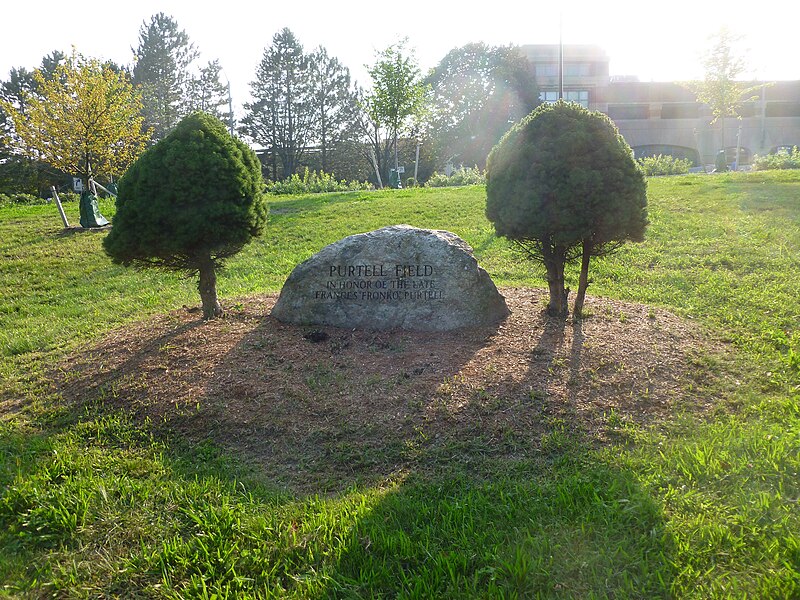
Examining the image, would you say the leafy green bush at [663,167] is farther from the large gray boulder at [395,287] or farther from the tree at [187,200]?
the tree at [187,200]

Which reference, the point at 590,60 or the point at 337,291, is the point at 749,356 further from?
the point at 590,60

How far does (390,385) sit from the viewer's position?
14.3 feet

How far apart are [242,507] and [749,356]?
424 centimetres

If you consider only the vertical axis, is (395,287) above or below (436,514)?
above

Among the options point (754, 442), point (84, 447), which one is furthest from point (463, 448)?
point (84, 447)

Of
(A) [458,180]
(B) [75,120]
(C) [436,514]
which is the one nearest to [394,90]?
(A) [458,180]

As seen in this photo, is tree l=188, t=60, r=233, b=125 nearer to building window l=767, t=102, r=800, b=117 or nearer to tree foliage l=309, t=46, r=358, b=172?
tree foliage l=309, t=46, r=358, b=172

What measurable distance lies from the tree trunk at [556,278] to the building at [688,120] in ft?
138

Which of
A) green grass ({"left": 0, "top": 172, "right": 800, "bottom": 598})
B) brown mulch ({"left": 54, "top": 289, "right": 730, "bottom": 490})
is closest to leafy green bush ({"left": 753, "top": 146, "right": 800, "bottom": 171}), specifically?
brown mulch ({"left": 54, "top": 289, "right": 730, "bottom": 490})

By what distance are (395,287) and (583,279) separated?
5.99 ft

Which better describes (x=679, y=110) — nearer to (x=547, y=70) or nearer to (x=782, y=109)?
(x=782, y=109)

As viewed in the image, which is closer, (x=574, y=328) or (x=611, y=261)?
(x=574, y=328)

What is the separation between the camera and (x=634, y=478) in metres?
3.09

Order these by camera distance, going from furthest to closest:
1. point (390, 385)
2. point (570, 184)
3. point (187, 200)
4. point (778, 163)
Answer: point (778, 163)
point (187, 200)
point (570, 184)
point (390, 385)
